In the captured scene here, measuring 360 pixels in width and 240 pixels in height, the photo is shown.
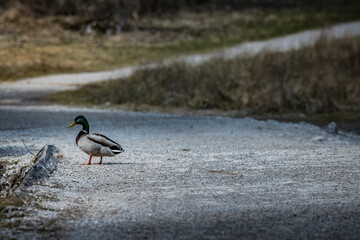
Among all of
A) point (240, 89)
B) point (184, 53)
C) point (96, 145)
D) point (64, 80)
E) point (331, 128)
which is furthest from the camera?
point (184, 53)


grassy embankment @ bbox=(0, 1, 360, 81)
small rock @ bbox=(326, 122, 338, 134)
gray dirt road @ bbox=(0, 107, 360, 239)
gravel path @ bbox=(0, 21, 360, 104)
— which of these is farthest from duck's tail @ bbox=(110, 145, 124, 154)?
grassy embankment @ bbox=(0, 1, 360, 81)

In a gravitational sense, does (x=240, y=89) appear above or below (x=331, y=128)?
above

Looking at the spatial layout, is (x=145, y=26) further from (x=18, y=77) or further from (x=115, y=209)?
(x=115, y=209)

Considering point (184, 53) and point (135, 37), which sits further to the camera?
point (135, 37)

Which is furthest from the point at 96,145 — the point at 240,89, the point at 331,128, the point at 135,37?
the point at 135,37

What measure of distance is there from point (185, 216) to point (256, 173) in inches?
79.1

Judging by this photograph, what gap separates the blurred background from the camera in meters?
13.9

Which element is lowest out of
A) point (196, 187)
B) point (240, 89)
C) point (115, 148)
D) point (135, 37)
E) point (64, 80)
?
point (196, 187)

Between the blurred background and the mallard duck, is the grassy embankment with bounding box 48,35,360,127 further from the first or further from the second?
the mallard duck

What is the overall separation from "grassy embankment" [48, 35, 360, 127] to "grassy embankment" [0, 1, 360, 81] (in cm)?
335

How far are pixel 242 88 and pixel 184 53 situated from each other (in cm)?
533

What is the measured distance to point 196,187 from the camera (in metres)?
6.37

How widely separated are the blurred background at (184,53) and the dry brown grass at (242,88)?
1.0 inches

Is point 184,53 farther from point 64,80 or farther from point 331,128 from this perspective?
point 331,128
